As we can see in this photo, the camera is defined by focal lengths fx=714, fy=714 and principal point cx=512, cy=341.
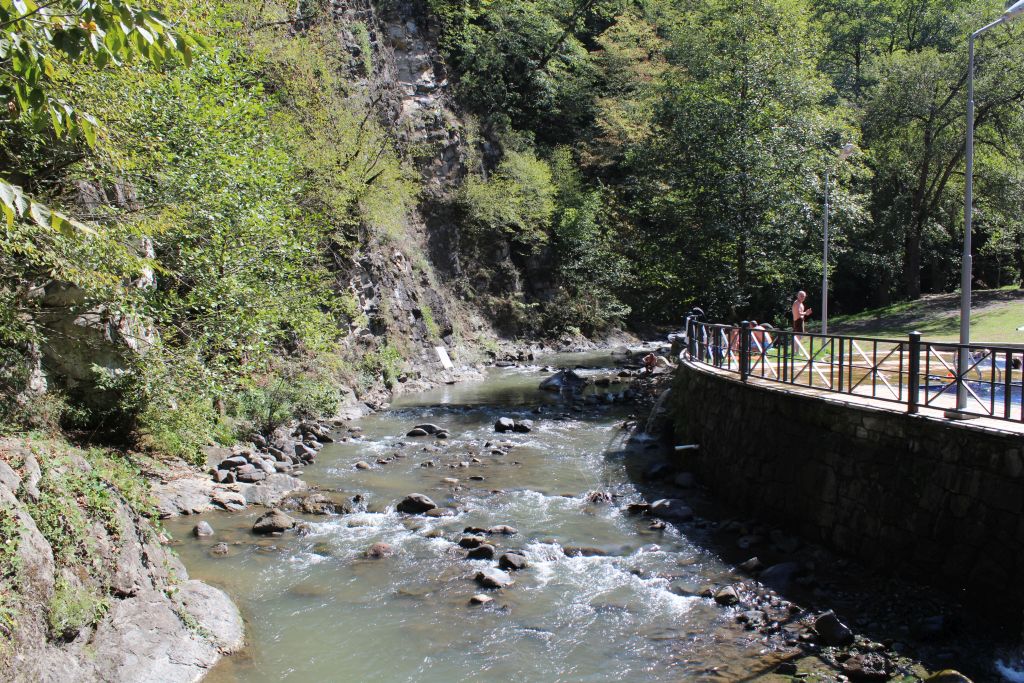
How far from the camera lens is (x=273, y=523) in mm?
11516

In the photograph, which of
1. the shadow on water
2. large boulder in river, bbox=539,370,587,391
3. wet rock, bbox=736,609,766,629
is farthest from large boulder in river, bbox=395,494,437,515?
large boulder in river, bbox=539,370,587,391

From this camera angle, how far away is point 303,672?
739cm

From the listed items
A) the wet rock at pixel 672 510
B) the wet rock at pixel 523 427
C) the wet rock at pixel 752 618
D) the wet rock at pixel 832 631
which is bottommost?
the wet rock at pixel 523 427

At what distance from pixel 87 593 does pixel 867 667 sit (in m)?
7.72

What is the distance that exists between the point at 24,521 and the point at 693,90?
29.1 m

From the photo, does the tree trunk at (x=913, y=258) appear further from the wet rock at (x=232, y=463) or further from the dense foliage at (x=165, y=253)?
the wet rock at (x=232, y=463)

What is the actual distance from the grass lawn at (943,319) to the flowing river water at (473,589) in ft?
60.8

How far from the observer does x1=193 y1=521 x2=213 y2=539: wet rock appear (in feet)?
36.4

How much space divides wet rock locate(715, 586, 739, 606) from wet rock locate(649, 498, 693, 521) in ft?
10.0

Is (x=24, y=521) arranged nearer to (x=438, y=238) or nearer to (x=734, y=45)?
(x=734, y=45)

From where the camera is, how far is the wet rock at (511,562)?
33.5 feet

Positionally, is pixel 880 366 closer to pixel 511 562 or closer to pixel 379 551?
pixel 511 562

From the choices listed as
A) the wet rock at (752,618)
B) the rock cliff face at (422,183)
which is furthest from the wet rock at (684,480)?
the rock cliff face at (422,183)

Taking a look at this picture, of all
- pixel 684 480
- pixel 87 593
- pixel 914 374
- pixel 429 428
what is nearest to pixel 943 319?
pixel 684 480
